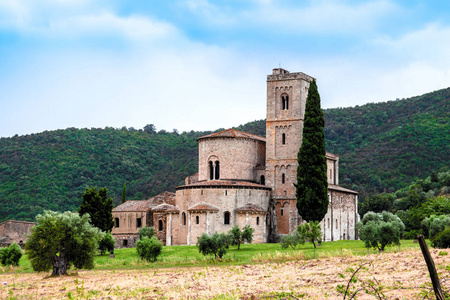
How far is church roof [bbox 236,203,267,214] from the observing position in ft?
170

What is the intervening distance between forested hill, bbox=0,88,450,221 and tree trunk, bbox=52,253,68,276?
49.2 metres

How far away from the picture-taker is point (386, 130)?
333 feet

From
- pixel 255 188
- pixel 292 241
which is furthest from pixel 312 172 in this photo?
pixel 292 241

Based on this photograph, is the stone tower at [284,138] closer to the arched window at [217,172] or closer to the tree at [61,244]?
the arched window at [217,172]

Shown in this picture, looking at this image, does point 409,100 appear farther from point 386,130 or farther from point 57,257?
point 57,257

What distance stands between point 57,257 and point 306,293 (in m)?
16.5

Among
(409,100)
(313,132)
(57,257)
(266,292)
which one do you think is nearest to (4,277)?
(57,257)

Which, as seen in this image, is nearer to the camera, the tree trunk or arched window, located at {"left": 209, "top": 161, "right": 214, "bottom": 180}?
the tree trunk

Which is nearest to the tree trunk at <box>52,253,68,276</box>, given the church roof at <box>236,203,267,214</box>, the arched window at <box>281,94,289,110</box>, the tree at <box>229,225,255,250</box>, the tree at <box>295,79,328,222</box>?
the tree at <box>229,225,255,250</box>

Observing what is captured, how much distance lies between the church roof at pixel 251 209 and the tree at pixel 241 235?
2.15 metres

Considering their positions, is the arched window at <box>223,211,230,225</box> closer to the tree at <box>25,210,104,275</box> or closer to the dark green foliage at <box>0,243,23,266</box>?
the dark green foliage at <box>0,243,23,266</box>

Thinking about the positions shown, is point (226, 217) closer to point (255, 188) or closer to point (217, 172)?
point (255, 188)

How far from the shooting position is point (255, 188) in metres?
53.7

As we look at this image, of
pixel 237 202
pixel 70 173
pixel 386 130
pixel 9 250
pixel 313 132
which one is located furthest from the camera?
pixel 386 130
